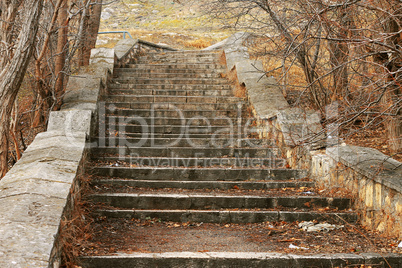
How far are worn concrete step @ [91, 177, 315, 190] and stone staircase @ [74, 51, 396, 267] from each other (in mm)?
14

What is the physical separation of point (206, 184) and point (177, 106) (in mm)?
3180

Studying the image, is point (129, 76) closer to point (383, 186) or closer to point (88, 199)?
point (88, 199)

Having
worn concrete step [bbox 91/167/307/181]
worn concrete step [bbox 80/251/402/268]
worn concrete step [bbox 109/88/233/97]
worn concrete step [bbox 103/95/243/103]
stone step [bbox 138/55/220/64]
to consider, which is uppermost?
stone step [bbox 138/55/220/64]

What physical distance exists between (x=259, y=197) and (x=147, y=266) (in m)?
1.97

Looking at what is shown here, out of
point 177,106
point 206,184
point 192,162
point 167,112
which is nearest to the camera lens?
point 206,184

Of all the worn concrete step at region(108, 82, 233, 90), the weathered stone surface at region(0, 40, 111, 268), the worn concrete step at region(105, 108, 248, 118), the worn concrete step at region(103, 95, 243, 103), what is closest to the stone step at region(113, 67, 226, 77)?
the worn concrete step at region(108, 82, 233, 90)

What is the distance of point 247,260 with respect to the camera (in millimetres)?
3467

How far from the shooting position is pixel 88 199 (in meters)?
4.68

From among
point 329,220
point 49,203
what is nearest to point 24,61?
point 49,203

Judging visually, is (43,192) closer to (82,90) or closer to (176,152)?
(176,152)

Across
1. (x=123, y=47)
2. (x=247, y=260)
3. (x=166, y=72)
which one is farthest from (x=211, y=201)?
(x=123, y=47)

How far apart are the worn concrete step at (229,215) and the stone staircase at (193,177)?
0.5 inches

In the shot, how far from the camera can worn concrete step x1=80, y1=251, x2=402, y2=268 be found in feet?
11.1

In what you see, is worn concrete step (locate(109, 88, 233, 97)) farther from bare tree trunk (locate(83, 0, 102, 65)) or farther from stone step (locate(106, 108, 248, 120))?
bare tree trunk (locate(83, 0, 102, 65))
